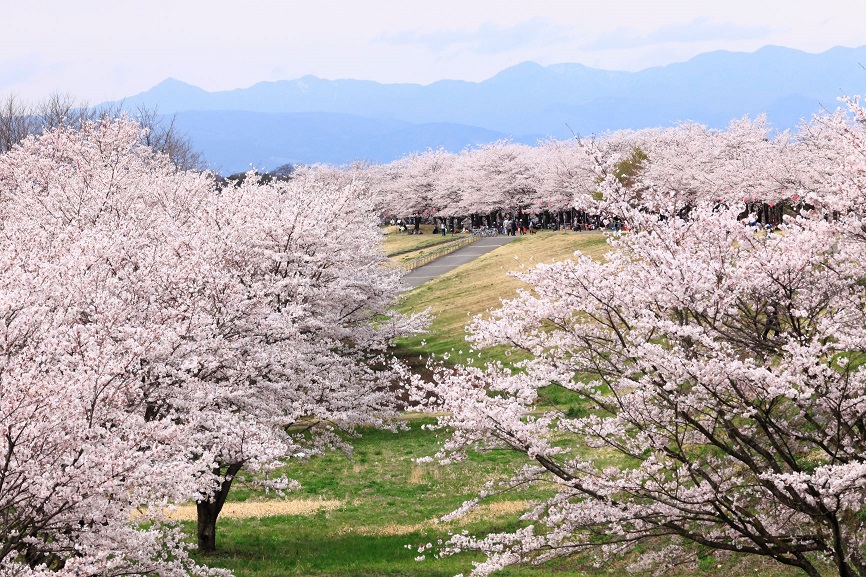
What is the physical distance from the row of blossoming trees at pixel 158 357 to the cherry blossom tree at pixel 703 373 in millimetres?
4127

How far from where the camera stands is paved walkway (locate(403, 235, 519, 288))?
77.2m

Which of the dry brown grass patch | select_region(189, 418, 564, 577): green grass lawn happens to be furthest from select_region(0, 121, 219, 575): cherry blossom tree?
the dry brown grass patch

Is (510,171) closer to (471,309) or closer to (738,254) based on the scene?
(471,309)

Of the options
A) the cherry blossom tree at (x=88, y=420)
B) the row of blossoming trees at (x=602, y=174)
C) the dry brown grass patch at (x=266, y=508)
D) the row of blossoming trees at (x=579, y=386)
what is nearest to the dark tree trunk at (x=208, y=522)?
the row of blossoming trees at (x=579, y=386)

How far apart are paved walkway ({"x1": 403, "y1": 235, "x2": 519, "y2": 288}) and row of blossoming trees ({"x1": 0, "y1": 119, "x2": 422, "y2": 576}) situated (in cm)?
4108

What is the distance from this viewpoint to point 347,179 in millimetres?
154500

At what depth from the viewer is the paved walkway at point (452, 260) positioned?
77188 millimetres

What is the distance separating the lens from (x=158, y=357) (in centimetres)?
1377

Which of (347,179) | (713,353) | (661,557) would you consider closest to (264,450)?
(661,557)

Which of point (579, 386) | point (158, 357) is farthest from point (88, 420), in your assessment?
point (579, 386)

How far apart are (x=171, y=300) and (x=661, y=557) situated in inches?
392

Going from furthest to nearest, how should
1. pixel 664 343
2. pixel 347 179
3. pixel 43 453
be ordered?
pixel 347 179
pixel 664 343
pixel 43 453

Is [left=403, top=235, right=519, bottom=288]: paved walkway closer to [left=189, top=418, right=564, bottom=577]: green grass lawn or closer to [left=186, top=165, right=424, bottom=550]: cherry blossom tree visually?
[left=189, top=418, right=564, bottom=577]: green grass lawn

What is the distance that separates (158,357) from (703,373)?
26.7ft
